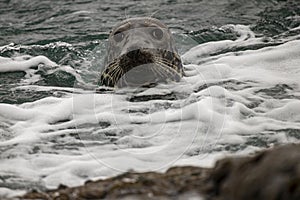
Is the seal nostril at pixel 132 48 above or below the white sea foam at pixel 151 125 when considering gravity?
above

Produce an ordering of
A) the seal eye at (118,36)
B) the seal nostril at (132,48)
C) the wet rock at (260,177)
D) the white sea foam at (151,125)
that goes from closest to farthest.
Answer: the wet rock at (260,177)
the white sea foam at (151,125)
the seal nostril at (132,48)
the seal eye at (118,36)

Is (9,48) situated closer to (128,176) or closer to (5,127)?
(5,127)

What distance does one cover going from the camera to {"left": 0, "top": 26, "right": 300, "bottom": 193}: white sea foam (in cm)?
387

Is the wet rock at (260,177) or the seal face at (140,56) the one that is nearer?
the wet rock at (260,177)

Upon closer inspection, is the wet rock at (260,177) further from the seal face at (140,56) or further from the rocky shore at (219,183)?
the seal face at (140,56)

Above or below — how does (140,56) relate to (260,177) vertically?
above

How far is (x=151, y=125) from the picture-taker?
15.7 feet

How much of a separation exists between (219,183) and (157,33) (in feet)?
12.8

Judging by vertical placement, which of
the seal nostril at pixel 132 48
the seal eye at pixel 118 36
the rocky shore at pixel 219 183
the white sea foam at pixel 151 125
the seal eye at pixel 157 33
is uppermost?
the seal eye at pixel 157 33

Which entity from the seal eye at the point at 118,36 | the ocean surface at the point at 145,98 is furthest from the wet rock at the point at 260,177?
→ the seal eye at the point at 118,36

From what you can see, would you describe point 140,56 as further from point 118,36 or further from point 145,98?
point 118,36

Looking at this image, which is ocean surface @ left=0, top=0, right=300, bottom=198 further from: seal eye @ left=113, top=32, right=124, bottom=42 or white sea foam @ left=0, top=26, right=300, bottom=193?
seal eye @ left=113, top=32, right=124, bottom=42

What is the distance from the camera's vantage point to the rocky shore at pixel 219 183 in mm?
2021

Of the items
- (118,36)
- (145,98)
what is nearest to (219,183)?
(145,98)
